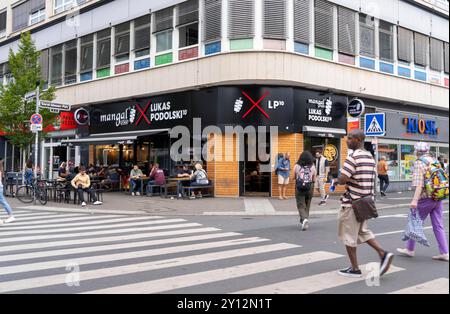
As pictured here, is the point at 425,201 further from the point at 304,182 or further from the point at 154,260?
the point at 154,260

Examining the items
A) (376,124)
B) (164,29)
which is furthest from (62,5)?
(376,124)

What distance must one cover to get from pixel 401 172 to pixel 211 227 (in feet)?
56.3

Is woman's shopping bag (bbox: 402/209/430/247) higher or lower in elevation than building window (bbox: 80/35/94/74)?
lower

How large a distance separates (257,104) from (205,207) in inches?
226

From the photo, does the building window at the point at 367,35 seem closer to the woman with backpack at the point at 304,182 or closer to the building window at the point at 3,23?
the woman with backpack at the point at 304,182

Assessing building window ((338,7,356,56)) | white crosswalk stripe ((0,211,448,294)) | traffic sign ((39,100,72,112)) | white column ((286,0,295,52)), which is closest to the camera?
white crosswalk stripe ((0,211,448,294))

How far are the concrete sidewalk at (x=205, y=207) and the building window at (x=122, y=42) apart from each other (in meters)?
9.05

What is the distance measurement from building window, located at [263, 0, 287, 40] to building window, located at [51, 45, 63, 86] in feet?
50.4

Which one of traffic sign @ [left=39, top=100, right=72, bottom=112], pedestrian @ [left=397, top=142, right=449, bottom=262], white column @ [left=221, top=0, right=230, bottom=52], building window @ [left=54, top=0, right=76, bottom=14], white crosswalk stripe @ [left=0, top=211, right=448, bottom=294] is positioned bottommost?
white crosswalk stripe @ [left=0, top=211, right=448, bottom=294]

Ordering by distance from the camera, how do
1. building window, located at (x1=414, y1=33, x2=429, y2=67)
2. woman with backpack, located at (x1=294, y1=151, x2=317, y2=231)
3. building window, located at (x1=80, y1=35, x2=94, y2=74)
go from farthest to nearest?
building window, located at (x1=80, y1=35, x2=94, y2=74), building window, located at (x1=414, y1=33, x2=429, y2=67), woman with backpack, located at (x1=294, y1=151, x2=317, y2=231)

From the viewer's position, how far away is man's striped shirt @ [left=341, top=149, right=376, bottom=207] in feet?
18.7

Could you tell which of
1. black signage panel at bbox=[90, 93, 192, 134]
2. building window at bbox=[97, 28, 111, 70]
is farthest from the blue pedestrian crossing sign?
building window at bbox=[97, 28, 111, 70]

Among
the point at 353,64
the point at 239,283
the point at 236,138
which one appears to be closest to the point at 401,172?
the point at 353,64

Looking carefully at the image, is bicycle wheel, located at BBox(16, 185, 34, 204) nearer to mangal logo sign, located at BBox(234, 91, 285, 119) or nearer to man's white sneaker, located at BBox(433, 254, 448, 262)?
mangal logo sign, located at BBox(234, 91, 285, 119)
